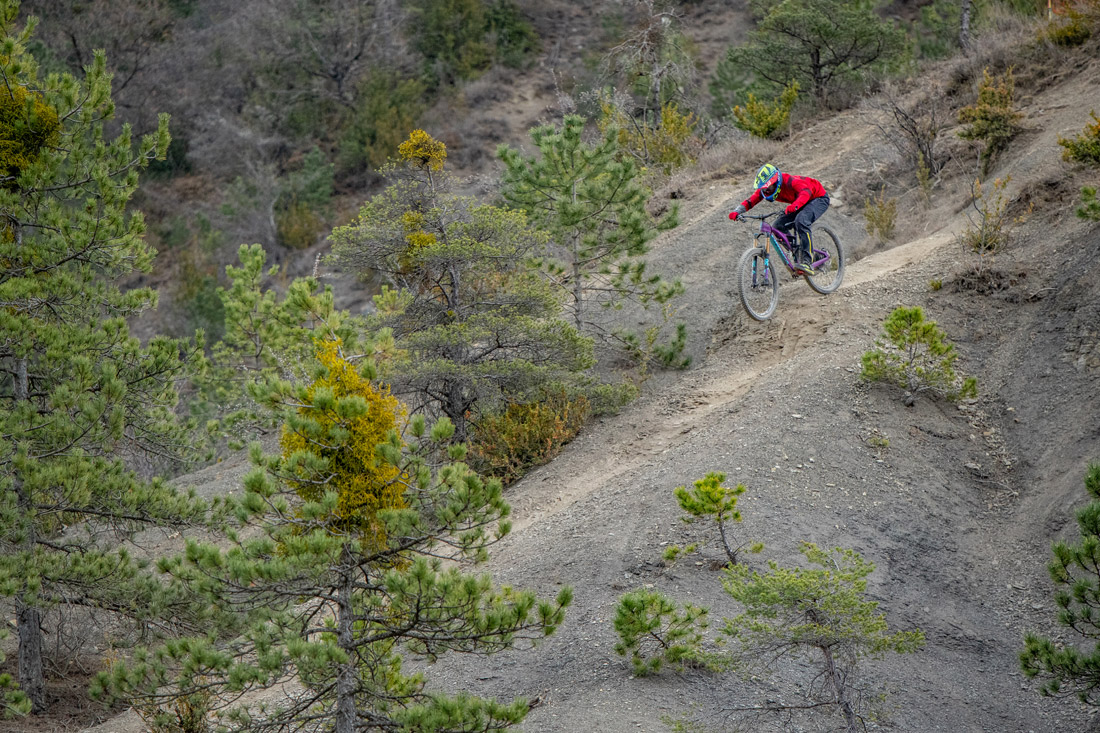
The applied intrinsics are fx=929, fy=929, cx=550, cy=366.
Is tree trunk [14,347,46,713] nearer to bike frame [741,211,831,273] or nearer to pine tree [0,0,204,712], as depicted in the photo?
pine tree [0,0,204,712]

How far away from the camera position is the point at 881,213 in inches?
621

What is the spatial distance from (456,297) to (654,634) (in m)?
6.83

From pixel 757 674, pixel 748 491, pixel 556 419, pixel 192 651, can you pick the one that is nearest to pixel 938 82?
pixel 556 419

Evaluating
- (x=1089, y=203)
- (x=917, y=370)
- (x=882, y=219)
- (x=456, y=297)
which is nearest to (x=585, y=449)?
(x=456, y=297)

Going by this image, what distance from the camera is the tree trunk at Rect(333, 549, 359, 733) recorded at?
6.27 meters

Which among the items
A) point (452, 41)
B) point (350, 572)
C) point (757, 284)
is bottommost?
point (757, 284)

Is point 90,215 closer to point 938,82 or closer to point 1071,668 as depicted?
point 1071,668

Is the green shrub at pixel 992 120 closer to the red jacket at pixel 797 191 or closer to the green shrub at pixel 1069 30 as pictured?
the green shrub at pixel 1069 30

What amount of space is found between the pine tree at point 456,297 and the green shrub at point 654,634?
17.3 feet

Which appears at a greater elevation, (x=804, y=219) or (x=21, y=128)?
(x=21, y=128)

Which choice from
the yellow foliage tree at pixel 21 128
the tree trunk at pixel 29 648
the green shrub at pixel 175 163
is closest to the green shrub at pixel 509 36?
the green shrub at pixel 175 163

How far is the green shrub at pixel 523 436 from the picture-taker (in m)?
12.7

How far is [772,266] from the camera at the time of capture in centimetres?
1245

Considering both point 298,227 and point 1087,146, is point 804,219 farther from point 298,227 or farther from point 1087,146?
point 298,227
